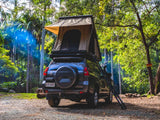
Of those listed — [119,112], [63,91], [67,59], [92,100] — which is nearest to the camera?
[119,112]

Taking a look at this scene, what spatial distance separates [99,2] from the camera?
14.7m

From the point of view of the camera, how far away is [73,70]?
7957 millimetres

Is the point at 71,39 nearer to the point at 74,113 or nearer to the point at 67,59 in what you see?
the point at 67,59

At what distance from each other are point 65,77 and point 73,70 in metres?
0.40

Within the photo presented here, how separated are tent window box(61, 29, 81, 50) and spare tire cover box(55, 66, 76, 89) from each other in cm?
201

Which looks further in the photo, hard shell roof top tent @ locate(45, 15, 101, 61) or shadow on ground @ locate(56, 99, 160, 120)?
hard shell roof top tent @ locate(45, 15, 101, 61)

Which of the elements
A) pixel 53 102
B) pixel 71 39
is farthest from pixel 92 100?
pixel 71 39

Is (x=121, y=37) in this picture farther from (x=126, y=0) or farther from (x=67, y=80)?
(x=67, y=80)

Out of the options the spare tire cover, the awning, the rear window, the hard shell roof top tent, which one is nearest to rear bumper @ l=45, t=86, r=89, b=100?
the spare tire cover

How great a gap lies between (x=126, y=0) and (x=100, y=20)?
3140mm

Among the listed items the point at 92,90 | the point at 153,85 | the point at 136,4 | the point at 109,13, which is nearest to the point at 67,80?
the point at 92,90

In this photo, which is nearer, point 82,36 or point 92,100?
point 92,100

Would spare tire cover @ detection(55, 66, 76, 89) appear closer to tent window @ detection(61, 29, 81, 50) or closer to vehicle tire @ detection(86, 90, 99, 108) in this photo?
vehicle tire @ detection(86, 90, 99, 108)

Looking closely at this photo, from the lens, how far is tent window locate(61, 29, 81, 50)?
32.6ft
